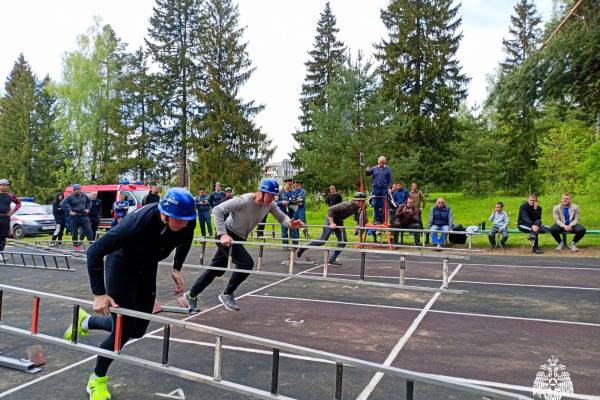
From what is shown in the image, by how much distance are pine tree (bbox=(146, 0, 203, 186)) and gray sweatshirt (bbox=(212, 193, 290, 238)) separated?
31.6 metres

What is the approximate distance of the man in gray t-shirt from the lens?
5992mm

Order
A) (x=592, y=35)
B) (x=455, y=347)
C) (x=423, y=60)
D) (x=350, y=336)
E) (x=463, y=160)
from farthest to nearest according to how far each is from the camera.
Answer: (x=423, y=60)
(x=463, y=160)
(x=592, y=35)
(x=350, y=336)
(x=455, y=347)

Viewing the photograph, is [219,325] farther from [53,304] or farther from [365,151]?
[365,151]

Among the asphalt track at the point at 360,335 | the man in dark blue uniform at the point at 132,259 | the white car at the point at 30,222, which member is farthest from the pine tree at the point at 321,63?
the man in dark blue uniform at the point at 132,259

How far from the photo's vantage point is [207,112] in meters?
35.4

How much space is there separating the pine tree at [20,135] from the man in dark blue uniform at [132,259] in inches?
1631

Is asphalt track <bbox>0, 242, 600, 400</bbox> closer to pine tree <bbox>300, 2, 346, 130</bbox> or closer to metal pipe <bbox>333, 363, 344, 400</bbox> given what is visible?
metal pipe <bbox>333, 363, 344, 400</bbox>

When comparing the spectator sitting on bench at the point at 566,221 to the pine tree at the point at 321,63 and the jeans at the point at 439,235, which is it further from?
the pine tree at the point at 321,63

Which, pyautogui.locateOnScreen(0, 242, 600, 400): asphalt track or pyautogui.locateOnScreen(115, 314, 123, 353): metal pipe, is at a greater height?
pyautogui.locateOnScreen(115, 314, 123, 353): metal pipe

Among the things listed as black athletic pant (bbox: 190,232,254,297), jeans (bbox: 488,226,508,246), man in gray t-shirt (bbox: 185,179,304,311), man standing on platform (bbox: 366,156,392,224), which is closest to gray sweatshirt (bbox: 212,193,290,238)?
man in gray t-shirt (bbox: 185,179,304,311)

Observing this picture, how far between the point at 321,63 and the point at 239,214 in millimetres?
36350

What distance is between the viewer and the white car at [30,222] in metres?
19.8

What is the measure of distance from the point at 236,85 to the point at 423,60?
14.6 meters

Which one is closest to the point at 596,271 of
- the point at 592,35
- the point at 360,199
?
the point at 360,199
